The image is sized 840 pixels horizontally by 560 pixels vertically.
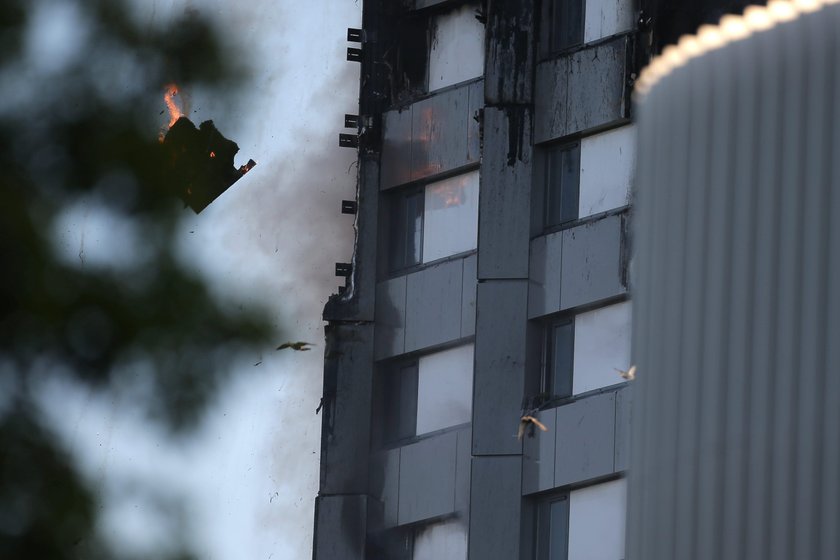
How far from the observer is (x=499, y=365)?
18.5 meters

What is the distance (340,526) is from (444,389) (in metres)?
2.22

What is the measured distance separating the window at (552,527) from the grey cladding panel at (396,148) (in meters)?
4.61

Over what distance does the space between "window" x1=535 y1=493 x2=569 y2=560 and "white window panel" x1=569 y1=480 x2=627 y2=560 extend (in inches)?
5.5

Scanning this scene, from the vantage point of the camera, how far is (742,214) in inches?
255

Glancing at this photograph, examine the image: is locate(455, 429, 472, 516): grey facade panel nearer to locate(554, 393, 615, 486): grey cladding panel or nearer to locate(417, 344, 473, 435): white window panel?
locate(417, 344, 473, 435): white window panel

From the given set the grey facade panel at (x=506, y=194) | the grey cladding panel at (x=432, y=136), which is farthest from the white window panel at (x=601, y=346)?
the grey cladding panel at (x=432, y=136)

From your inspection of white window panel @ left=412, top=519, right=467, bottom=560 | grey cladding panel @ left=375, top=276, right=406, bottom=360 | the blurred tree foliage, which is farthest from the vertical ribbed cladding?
grey cladding panel @ left=375, top=276, right=406, bottom=360

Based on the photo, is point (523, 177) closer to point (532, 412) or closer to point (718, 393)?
point (532, 412)

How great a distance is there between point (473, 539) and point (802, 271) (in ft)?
40.9

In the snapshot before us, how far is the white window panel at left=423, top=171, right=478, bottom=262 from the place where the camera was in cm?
1945

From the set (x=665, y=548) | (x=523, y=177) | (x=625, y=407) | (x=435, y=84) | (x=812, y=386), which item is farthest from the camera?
(x=435, y=84)

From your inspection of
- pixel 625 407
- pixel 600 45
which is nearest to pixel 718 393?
pixel 625 407

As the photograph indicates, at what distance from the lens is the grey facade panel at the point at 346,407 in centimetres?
1994

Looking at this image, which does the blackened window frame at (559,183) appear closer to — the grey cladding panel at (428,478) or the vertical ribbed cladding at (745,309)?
the grey cladding panel at (428,478)
